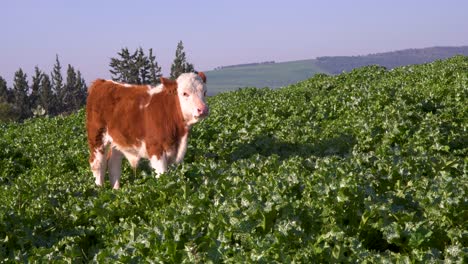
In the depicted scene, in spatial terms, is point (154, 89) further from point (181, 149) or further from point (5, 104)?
point (5, 104)

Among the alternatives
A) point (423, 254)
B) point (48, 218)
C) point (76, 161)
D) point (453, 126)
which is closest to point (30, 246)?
point (48, 218)

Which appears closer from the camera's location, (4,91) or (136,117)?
(136,117)

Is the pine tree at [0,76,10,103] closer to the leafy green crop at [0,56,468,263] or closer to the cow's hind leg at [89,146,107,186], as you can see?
the leafy green crop at [0,56,468,263]

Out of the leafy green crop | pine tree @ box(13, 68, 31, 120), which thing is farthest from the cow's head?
pine tree @ box(13, 68, 31, 120)

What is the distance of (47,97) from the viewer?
5418 inches

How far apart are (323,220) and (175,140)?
480 centimetres

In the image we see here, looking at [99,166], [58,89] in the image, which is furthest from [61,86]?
[99,166]

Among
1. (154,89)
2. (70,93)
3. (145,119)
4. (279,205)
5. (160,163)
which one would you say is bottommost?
(70,93)

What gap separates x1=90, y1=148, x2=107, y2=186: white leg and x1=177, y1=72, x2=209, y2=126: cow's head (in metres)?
2.31

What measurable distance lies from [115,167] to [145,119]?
64.7 inches

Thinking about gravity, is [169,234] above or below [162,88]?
below

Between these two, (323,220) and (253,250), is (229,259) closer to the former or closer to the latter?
(253,250)

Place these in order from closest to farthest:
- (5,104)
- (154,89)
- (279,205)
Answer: (279,205) → (154,89) → (5,104)

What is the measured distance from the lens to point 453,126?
1290 cm
